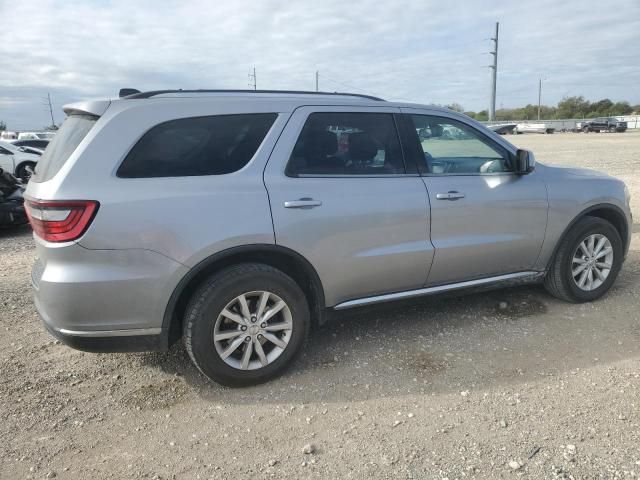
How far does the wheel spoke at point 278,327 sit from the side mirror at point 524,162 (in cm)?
221

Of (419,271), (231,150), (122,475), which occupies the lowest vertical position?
(122,475)

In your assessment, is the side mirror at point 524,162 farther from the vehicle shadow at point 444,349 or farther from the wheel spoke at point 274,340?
the wheel spoke at point 274,340

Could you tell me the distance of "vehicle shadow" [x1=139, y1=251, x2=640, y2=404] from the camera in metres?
3.29

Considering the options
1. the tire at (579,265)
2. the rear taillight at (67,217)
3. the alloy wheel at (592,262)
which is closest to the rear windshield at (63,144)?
the rear taillight at (67,217)

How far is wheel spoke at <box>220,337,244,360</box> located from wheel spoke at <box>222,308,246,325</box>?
109 mm

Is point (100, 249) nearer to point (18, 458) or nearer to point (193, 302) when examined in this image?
point (193, 302)

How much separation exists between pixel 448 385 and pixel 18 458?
2.44 m

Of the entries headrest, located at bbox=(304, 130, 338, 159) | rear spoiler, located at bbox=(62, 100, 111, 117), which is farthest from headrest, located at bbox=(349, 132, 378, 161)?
rear spoiler, located at bbox=(62, 100, 111, 117)

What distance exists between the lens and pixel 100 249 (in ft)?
9.09

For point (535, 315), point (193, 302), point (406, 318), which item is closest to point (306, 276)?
point (193, 302)

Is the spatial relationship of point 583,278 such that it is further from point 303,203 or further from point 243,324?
point 243,324

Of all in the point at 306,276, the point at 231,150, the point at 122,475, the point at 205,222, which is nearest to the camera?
the point at 122,475

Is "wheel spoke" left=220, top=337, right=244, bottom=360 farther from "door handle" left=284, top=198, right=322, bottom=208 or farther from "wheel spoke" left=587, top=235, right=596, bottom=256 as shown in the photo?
"wheel spoke" left=587, top=235, right=596, bottom=256

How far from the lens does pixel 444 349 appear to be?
3766 millimetres
